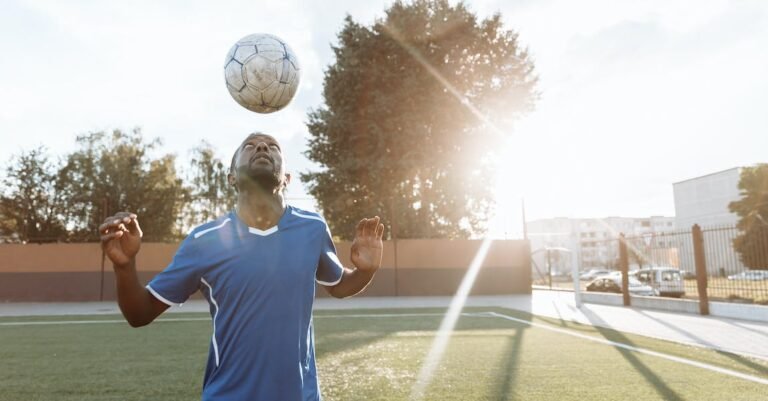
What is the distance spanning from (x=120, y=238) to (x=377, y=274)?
2208 cm

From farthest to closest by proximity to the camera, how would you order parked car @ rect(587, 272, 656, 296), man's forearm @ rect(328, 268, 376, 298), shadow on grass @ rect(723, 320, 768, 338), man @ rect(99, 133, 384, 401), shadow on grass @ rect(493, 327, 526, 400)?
parked car @ rect(587, 272, 656, 296) → shadow on grass @ rect(723, 320, 768, 338) → shadow on grass @ rect(493, 327, 526, 400) → man's forearm @ rect(328, 268, 376, 298) → man @ rect(99, 133, 384, 401)

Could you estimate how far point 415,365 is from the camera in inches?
286

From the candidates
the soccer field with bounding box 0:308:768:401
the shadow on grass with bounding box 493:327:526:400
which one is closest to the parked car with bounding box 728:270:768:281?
the soccer field with bounding box 0:308:768:401

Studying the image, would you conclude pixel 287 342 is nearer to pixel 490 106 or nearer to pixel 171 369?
pixel 171 369

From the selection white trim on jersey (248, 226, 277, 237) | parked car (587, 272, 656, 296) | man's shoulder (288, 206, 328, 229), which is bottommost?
parked car (587, 272, 656, 296)

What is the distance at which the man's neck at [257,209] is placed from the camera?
2.71 meters

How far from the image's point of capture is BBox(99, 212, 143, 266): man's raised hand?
2.20 m

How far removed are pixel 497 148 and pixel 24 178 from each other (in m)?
23.3

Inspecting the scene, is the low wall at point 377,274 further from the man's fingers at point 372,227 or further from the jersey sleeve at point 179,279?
the jersey sleeve at point 179,279

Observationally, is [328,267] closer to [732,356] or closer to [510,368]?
[510,368]

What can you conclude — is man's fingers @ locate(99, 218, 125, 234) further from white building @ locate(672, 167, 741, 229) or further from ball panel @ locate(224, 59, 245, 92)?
white building @ locate(672, 167, 741, 229)

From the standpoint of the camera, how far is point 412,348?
348 inches

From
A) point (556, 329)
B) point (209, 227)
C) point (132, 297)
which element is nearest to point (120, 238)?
point (132, 297)

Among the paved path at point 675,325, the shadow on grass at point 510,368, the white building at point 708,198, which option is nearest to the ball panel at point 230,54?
the shadow on grass at point 510,368
